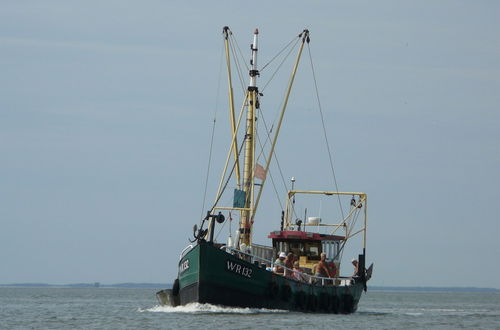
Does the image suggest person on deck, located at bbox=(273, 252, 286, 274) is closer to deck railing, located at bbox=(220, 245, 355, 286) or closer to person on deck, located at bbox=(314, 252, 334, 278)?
deck railing, located at bbox=(220, 245, 355, 286)

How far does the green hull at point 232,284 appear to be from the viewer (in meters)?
45.8

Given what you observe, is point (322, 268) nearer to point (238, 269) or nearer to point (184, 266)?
point (238, 269)

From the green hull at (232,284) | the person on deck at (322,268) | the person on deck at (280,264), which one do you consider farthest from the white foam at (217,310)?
the person on deck at (322,268)

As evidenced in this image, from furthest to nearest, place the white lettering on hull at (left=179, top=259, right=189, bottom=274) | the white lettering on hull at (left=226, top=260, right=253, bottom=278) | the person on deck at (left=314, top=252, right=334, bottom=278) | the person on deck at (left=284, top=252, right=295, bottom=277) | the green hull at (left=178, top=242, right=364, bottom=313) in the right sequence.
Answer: the person on deck at (left=314, top=252, right=334, bottom=278), the person on deck at (left=284, top=252, right=295, bottom=277), the white lettering on hull at (left=179, top=259, right=189, bottom=274), the white lettering on hull at (left=226, top=260, right=253, bottom=278), the green hull at (left=178, top=242, right=364, bottom=313)

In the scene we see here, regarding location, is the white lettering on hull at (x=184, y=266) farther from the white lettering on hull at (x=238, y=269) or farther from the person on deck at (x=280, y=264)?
the person on deck at (x=280, y=264)

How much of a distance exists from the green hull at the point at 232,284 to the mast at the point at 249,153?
4.99 m

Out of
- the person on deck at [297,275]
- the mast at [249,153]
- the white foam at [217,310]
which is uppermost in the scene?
the mast at [249,153]

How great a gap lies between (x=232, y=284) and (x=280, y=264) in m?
4.23

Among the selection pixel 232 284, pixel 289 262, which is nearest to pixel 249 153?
pixel 289 262

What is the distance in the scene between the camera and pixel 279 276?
47.6m

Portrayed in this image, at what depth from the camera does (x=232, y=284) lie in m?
46.4

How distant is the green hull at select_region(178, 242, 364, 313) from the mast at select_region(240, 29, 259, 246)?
4.99 metres

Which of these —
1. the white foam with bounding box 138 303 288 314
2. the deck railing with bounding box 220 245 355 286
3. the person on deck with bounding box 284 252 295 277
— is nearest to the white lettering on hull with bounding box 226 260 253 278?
the deck railing with bounding box 220 245 355 286

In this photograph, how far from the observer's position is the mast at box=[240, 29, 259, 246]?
176 ft
